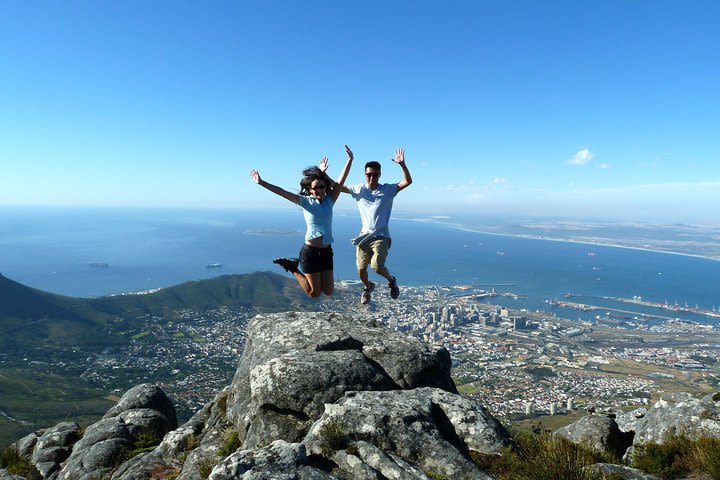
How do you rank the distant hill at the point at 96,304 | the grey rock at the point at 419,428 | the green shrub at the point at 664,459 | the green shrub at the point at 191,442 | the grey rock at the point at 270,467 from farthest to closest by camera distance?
1. the distant hill at the point at 96,304
2. the green shrub at the point at 191,442
3. the green shrub at the point at 664,459
4. the grey rock at the point at 419,428
5. the grey rock at the point at 270,467

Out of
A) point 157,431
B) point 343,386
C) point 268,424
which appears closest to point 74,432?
point 157,431

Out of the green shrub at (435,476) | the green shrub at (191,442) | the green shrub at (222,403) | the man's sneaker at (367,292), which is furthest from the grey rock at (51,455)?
the green shrub at (435,476)

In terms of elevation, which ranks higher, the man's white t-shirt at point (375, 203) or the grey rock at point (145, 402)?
the man's white t-shirt at point (375, 203)

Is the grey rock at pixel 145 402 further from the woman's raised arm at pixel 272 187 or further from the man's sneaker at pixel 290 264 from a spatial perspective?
the woman's raised arm at pixel 272 187

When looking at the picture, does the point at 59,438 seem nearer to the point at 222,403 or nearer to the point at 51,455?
the point at 51,455

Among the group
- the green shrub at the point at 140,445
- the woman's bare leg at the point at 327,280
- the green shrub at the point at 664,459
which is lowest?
the green shrub at the point at 140,445

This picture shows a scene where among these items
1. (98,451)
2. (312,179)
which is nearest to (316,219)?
(312,179)

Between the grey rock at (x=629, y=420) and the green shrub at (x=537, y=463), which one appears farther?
the grey rock at (x=629, y=420)
